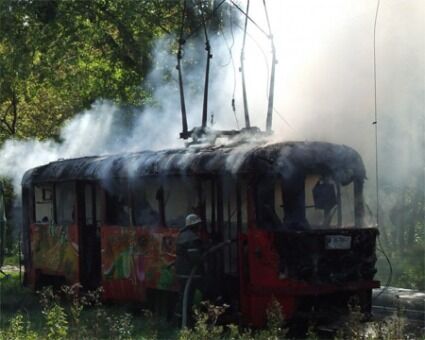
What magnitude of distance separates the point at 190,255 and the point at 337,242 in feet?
6.20

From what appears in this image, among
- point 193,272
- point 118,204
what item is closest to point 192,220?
point 193,272

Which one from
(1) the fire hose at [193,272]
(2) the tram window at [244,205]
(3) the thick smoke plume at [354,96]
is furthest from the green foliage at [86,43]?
(1) the fire hose at [193,272]

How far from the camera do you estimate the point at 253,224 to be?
11.2 metres

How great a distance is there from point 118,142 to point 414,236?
382 inches

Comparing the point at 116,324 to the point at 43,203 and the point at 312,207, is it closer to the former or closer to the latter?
the point at 312,207

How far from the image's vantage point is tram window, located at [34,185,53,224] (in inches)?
656

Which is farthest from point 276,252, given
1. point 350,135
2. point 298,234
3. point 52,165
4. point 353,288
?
point 52,165

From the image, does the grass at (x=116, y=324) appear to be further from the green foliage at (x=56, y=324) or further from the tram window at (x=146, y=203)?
the tram window at (x=146, y=203)

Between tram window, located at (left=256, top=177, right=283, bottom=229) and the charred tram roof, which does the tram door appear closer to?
the charred tram roof

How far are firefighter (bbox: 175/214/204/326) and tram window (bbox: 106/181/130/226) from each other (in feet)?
8.45

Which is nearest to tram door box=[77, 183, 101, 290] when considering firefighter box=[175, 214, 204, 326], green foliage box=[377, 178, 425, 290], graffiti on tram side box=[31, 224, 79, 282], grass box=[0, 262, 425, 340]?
graffiti on tram side box=[31, 224, 79, 282]

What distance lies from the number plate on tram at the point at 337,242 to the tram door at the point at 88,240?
5328mm

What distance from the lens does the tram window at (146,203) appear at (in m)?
13.2

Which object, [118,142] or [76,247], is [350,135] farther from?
[118,142]
